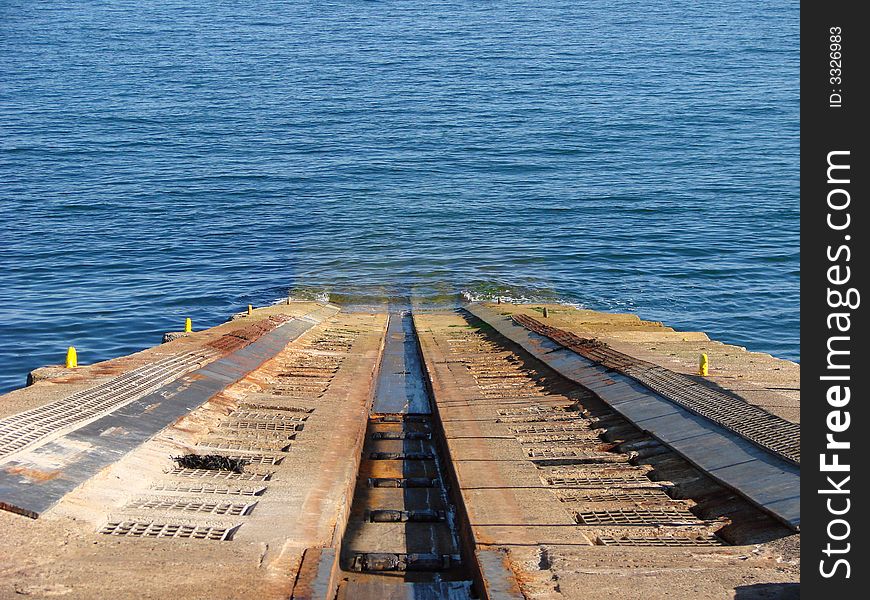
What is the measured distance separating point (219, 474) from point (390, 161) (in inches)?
2010

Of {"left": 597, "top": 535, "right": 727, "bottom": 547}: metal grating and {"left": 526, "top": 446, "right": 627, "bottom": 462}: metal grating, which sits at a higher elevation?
Answer: {"left": 526, "top": 446, "right": 627, "bottom": 462}: metal grating

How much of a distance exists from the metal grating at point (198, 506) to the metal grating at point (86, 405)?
1460 mm

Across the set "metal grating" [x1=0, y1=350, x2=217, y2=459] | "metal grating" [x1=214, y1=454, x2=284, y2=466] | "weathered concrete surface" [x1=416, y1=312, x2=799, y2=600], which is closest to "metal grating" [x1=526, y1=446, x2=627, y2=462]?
"weathered concrete surface" [x1=416, y1=312, x2=799, y2=600]

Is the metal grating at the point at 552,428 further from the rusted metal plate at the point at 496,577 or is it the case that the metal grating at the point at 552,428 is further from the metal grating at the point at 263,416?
the rusted metal plate at the point at 496,577

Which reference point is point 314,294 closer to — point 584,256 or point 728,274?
point 584,256


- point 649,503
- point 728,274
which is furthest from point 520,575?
point 728,274

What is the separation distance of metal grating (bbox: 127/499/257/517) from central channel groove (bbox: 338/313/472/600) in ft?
3.55

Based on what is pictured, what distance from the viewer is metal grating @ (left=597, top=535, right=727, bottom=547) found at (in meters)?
8.88

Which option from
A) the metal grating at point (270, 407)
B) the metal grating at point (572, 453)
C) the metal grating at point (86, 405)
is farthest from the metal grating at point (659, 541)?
the metal grating at point (270, 407)

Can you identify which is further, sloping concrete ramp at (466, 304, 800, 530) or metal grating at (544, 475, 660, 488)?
metal grating at (544, 475, 660, 488)
